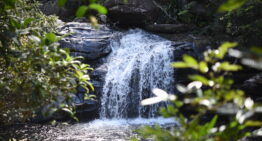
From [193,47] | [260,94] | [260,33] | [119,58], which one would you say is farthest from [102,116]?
[260,33]

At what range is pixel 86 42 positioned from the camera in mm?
12625

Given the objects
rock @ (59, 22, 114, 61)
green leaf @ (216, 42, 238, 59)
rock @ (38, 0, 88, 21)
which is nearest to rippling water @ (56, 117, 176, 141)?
rock @ (59, 22, 114, 61)

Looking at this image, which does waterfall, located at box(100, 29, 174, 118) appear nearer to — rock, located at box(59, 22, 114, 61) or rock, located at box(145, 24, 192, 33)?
rock, located at box(59, 22, 114, 61)

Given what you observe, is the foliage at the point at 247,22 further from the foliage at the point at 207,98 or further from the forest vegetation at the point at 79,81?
the foliage at the point at 207,98

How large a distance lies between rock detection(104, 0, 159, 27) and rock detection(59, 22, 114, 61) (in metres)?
2.03

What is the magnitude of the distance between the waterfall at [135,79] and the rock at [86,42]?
1.88 feet

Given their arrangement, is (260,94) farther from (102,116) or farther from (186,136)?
(186,136)

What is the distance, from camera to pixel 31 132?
873 cm

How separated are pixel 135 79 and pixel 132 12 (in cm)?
489

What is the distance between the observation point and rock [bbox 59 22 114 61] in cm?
1235

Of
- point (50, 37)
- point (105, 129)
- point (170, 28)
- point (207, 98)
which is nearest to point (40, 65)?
point (50, 37)

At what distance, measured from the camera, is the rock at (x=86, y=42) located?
1235 cm

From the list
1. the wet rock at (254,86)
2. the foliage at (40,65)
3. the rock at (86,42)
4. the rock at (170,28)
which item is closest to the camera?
the foliage at (40,65)

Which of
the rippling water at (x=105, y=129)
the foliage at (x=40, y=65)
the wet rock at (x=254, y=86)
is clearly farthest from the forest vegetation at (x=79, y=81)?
the wet rock at (x=254, y=86)
